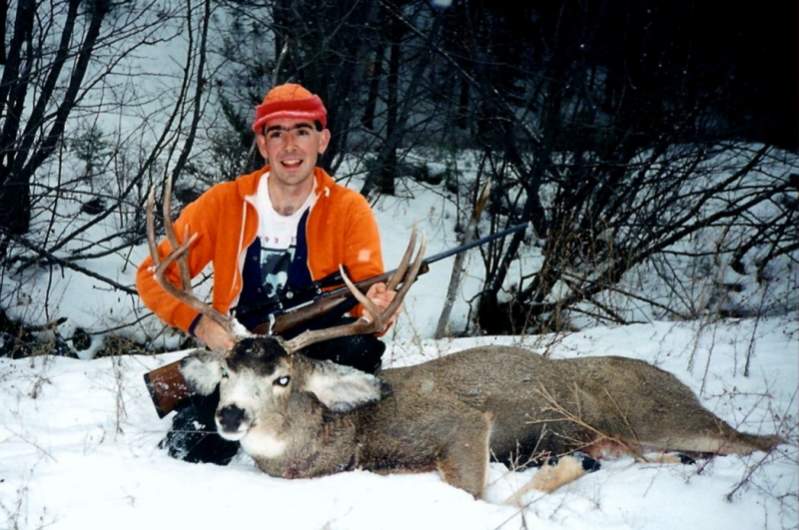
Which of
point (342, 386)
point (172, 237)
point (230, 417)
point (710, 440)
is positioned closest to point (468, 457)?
point (342, 386)

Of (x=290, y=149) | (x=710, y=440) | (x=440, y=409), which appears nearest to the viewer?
(x=440, y=409)

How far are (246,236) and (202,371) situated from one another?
80 cm

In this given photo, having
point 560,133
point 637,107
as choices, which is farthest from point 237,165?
point 637,107

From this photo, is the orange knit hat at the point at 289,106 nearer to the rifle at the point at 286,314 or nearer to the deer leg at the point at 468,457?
the rifle at the point at 286,314

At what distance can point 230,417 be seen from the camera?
3.00m

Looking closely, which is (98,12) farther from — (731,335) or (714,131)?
(714,131)

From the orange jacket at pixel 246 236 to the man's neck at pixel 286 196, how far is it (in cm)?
9

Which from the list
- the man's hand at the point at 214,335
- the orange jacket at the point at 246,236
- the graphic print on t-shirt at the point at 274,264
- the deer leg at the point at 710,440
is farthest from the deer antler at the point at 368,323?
the deer leg at the point at 710,440

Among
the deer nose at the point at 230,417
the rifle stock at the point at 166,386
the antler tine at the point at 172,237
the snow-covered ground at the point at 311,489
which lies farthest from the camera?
the rifle stock at the point at 166,386

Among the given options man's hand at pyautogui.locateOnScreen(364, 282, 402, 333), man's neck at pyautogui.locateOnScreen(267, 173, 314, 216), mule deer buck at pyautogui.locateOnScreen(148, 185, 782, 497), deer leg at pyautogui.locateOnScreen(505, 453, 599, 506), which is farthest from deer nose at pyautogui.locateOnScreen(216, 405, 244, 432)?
man's neck at pyautogui.locateOnScreen(267, 173, 314, 216)

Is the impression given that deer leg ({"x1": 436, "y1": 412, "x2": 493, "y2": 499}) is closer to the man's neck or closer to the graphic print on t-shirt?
the graphic print on t-shirt

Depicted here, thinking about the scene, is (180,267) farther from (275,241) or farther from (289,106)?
(289,106)

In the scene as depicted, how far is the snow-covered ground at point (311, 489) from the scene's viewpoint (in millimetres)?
2789

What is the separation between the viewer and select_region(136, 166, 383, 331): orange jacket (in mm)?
3955
